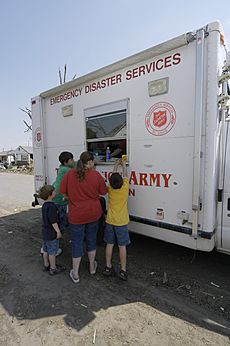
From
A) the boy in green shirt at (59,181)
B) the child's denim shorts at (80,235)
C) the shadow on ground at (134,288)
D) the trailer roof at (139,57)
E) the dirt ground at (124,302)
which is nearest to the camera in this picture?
the dirt ground at (124,302)

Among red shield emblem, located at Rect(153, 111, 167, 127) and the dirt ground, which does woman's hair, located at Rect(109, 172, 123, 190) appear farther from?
the dirt ground

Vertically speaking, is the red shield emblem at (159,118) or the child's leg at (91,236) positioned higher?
the red shield emblem at (159,118)

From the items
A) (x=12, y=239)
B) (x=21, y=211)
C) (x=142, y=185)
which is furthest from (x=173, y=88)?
(x=21, y=211)

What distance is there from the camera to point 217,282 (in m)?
3.17

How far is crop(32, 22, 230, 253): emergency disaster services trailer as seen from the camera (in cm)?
269

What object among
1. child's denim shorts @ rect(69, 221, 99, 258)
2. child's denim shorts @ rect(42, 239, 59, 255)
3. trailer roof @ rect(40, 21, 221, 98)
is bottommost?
child's denim shorts @ rect(42, 239, 59, 255)

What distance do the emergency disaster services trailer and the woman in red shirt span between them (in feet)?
2.00

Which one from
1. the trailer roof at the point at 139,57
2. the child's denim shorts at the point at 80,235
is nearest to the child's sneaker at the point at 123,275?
the child's denim shorts at the point at 80,235

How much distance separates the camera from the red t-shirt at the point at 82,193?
307cm

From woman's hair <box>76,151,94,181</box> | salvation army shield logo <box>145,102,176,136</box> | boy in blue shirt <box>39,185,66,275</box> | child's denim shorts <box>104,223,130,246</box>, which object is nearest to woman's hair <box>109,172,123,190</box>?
woman's hair <box>76,151,94,181</box>

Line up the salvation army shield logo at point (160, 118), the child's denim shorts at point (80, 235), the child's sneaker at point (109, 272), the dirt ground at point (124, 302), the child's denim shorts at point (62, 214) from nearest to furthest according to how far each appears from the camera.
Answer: the dirt ground at point (124, 302) → the salvation army shield logo at point (160, 118) → the child's denim shorts at point (80, 235) → the child's sneaker at point (109, 272) → the child's denim shorts at point (62, 214)

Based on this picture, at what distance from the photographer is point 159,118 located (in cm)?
310

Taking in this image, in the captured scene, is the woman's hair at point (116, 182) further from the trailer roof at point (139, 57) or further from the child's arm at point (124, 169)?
the trailer roof at point (139, 57)

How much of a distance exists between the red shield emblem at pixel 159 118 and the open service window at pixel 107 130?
19.8 inches
